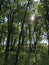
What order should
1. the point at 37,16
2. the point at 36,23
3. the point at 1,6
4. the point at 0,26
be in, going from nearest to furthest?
the point at 1,6 < the point at 0,26 < the point at 37,16 < the point at 36,23

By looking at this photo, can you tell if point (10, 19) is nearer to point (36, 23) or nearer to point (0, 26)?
point (0, 26)

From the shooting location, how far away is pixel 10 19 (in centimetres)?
2988

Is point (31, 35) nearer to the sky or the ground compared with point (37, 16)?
nearer to the ground

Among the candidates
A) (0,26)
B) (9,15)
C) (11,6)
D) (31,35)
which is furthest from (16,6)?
(31,35)

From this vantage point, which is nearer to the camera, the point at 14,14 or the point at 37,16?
the point at 14,14

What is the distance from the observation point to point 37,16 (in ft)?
128

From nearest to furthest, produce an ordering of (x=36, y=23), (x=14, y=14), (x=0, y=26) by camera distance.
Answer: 1. (x=14, y=14)
2. (x=0, y=26)
3. (x=36, y=23)

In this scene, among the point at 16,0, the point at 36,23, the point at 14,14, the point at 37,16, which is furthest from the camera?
the point at 36,23

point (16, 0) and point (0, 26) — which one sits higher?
point (16, 0)

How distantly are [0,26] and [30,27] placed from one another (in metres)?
13.1

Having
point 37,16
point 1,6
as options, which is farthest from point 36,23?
point 1,6

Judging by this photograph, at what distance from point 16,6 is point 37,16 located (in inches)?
483

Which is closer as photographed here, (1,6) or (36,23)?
(1,6)

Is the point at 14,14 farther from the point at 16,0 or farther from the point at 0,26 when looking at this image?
the point at 0,26
